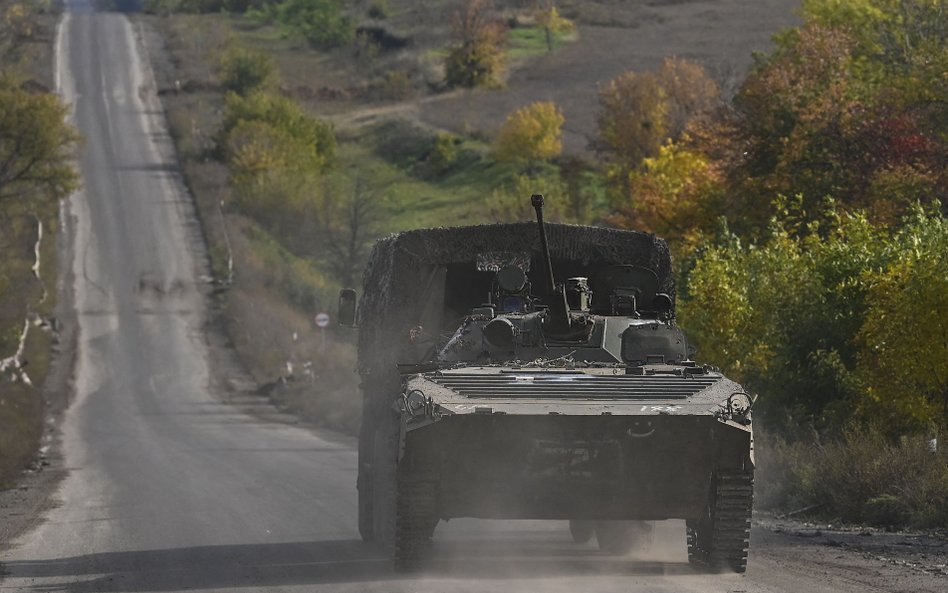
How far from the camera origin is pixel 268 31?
148 meters

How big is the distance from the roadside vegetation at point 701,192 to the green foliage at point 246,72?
0.20 metres

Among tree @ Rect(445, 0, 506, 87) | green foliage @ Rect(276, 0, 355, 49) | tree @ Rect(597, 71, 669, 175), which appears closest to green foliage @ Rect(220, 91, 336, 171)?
tree @ Rect(597, 71, 669, 175)

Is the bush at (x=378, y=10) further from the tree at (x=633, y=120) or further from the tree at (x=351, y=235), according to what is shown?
the tree at (x=351, y=235)

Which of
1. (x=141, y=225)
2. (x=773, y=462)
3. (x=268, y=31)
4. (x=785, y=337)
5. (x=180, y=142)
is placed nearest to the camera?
(x=773, y=462)

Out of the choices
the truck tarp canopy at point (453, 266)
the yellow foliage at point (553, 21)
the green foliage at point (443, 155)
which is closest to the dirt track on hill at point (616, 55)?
the yellow foliage at point (553, 21)

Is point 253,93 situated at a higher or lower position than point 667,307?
higher

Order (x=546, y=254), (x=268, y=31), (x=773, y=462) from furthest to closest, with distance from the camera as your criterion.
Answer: (x=268, y=31)
(x=773, y=462)
(x=546, y=254)

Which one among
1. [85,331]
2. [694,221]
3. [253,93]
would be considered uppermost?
[253,93]

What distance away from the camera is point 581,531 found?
639 inches

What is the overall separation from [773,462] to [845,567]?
26.0ft

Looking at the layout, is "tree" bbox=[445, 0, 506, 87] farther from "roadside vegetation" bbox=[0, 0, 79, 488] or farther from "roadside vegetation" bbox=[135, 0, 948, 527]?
"roadside vegetation" bbox=[0, 0, 79, 488]

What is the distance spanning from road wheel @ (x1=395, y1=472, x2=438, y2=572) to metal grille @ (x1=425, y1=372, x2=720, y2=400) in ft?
2.60

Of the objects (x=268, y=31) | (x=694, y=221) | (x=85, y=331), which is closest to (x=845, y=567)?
(x=694, y=221)

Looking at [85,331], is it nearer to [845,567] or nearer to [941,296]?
[941,296]
